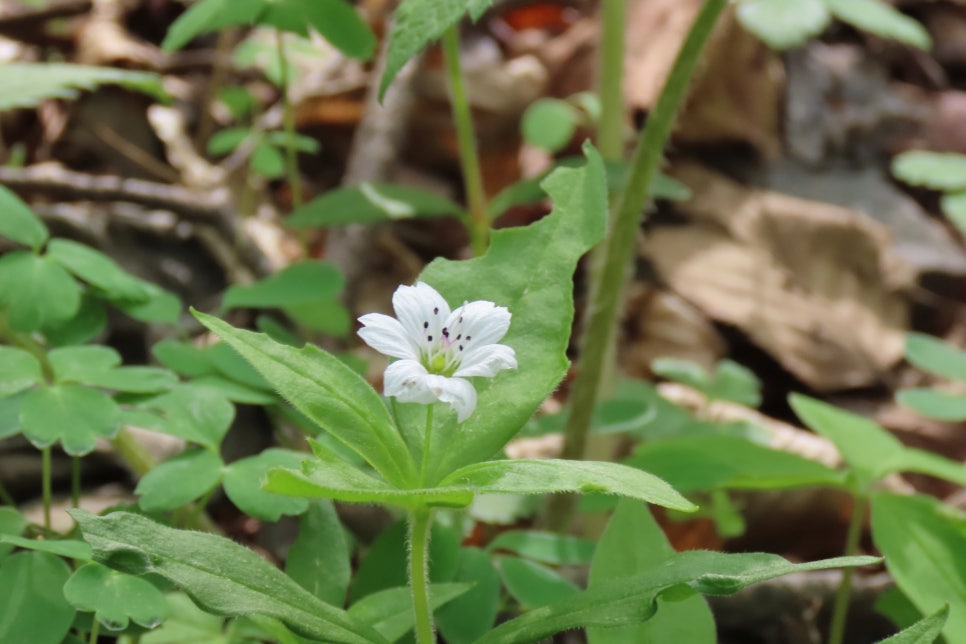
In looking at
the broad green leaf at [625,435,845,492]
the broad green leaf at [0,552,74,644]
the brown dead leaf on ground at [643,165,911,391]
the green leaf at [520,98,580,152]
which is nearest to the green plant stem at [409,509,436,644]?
the broad green leaf at [0,552,74,644]

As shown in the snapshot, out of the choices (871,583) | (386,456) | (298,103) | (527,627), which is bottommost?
(871,583)

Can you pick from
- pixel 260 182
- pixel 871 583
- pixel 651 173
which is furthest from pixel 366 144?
pixel 871 583

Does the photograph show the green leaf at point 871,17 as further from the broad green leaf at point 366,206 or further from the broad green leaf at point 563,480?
the broad green leaf at point 563,480

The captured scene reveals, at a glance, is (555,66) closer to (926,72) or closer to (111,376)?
(926,72)

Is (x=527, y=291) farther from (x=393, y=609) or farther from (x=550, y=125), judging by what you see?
(x=550, y=125)

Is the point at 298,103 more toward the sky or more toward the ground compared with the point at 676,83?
more toward the ground

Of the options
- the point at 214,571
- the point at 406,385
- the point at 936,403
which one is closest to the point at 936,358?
the point at 936,403
